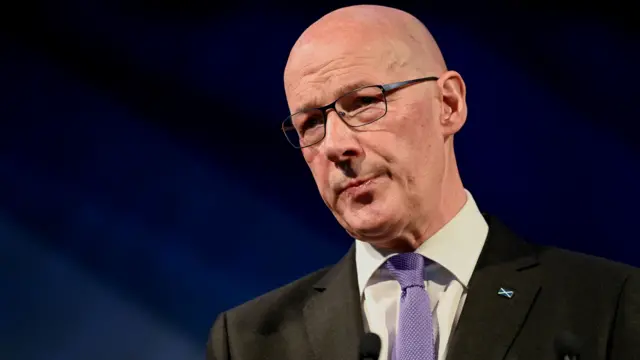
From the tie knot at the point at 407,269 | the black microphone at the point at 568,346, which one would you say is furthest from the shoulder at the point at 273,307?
the black microphone at the point at 568,346

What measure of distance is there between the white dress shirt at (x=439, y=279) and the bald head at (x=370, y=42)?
39 cm

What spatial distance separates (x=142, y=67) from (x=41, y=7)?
42cm

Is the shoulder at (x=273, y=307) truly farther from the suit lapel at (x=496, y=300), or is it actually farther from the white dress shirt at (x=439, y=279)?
the suit lapel at (x=496, y=300)

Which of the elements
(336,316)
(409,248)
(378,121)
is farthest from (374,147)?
(336,316)

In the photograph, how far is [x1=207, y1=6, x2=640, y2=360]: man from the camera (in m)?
1.78

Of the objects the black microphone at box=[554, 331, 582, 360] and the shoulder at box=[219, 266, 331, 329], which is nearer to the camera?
the black microphone at box=[554, 331, 582, 360]

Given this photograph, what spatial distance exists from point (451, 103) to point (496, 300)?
50 centimetres

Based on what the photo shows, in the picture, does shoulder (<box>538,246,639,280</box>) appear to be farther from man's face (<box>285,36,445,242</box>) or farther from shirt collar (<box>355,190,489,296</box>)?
man's face (<box>285,36,445,242</box>)

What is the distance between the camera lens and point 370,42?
189 cm

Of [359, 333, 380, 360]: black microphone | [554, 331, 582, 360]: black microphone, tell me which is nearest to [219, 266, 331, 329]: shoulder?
[359, 333, 380, 360]: black microphone

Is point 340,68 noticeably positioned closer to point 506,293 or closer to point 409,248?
point 409,248

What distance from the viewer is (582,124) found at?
2.49 metres

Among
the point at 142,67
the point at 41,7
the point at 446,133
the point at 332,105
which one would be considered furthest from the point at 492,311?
the point at 41,7

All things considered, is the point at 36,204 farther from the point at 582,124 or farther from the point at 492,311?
the point at 582,124
